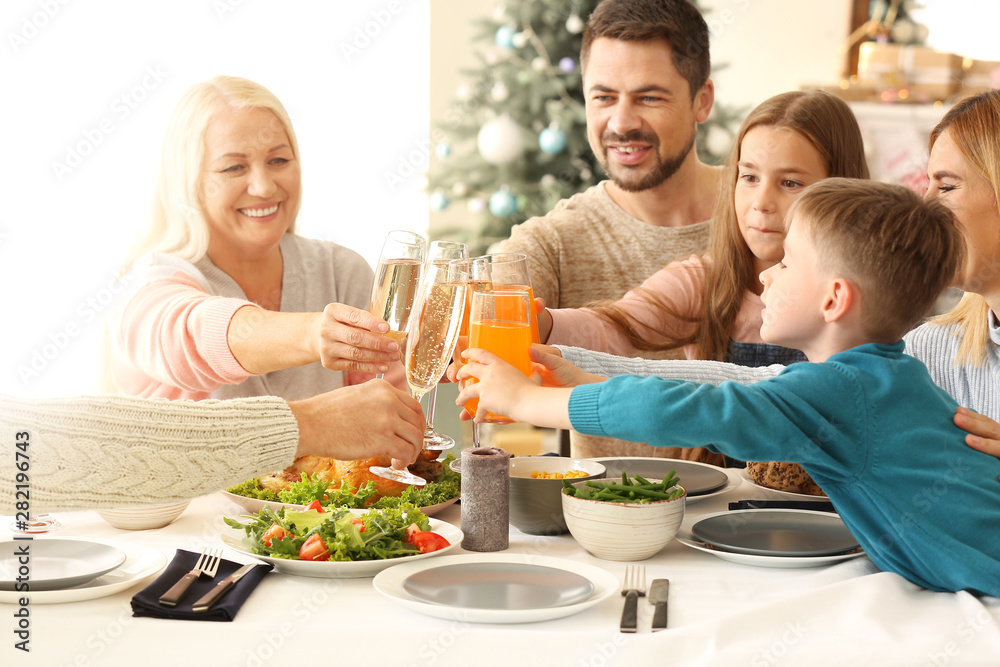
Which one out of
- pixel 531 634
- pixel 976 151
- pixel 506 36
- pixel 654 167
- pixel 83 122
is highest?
pixel 506 36

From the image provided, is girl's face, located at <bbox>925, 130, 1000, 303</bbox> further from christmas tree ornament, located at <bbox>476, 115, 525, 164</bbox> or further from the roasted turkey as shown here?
christmas tree ornament, located at <bbox>476, 115, 525, 164</bbox>

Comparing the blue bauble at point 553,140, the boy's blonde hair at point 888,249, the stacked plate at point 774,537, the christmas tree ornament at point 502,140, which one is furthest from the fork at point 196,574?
the christmas tree ornament at point 502,140

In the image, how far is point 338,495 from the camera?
1291mm

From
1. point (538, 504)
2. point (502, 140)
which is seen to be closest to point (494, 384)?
point (538, 504)

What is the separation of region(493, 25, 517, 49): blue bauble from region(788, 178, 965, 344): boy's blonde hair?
3430 millimetres

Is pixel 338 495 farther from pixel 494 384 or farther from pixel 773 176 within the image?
pixel 773 176

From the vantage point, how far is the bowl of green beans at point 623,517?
1124mm

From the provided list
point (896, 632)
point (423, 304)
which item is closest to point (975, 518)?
point (896, 632)

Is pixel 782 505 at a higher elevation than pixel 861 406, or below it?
below

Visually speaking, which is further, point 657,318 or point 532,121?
point 532,121

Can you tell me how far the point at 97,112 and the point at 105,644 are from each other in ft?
9.90

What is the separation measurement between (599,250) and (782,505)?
1315mm

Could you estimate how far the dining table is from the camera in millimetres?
918

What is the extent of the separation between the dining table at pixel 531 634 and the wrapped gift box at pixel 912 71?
462cm
